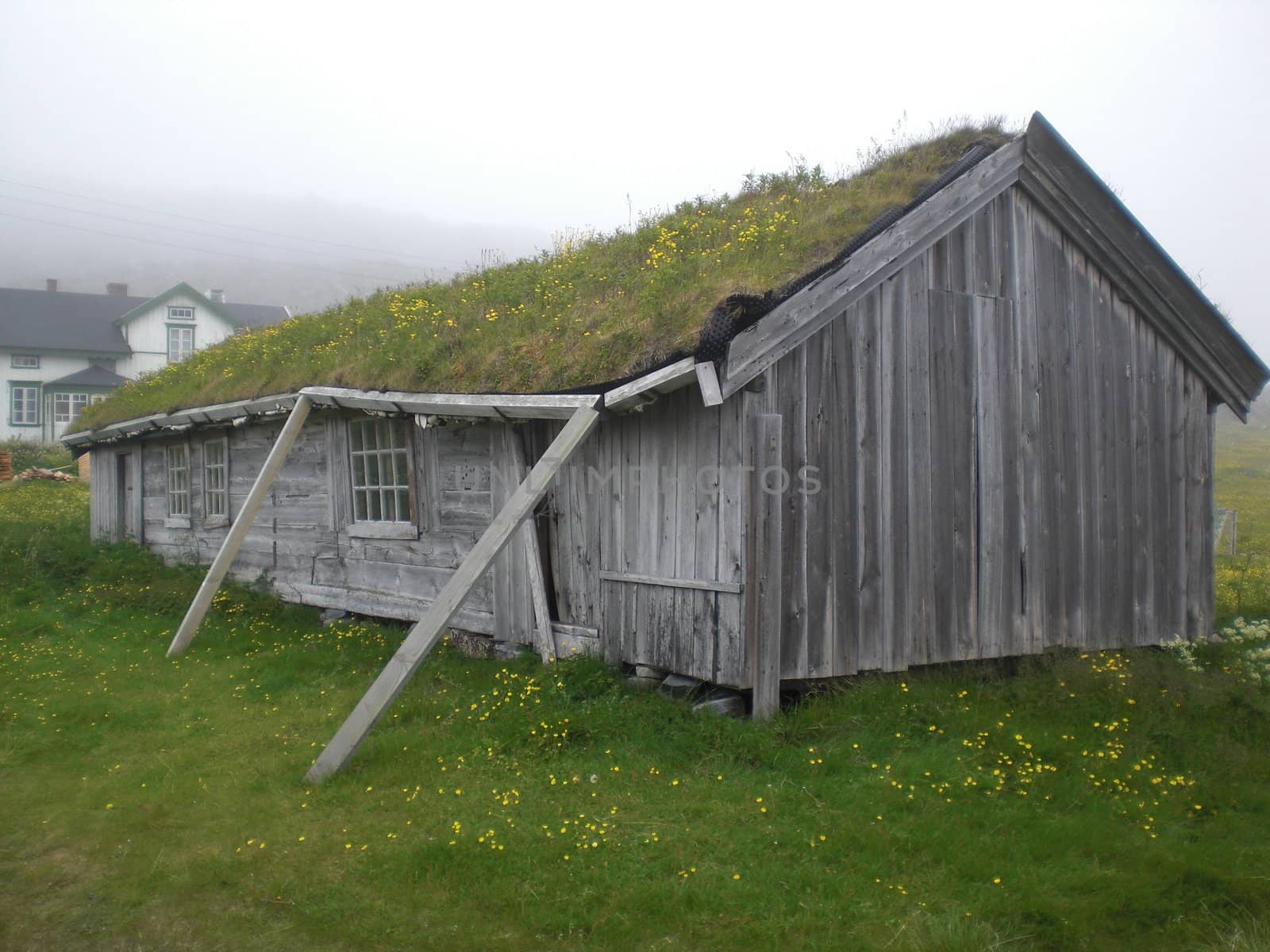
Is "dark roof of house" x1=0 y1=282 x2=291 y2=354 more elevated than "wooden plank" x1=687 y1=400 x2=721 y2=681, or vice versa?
"dark roof of house" x1=0 y1=282 x2=291 y2=354

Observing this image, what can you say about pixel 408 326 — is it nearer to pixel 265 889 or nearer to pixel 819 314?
pixel 819 314

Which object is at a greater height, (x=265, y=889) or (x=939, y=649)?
(x=939, y=649)

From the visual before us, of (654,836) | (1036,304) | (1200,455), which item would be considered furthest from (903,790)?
(1200,455)

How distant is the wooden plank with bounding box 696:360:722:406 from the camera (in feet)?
21.0

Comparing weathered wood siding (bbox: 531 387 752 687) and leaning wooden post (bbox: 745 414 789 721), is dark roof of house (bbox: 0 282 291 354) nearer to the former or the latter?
weathered wood siding (bbox: 531 387 752 687)

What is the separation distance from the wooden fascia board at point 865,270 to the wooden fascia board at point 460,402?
1.16m

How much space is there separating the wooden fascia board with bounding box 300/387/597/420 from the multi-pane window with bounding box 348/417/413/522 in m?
0.77

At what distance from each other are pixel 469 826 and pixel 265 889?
1044 millimetres

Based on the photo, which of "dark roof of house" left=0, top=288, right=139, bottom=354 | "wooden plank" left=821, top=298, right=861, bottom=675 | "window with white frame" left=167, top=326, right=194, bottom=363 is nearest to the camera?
"wooden plank" left=821, top=298, right=861, bottom=675

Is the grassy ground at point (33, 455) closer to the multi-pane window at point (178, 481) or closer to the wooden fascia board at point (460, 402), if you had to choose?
the multi-pane window at point (178, 481)

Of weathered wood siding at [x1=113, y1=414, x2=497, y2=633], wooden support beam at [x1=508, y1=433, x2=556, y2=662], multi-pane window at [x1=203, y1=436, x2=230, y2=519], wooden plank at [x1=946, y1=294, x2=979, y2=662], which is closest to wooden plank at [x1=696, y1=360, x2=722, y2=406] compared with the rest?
wooden plank at [x1=946, y1=294, x2=979, y2=662]

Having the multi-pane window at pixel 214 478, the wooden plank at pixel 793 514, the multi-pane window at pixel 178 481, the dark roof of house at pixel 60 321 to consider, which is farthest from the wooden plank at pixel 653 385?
the dark roof of house at pixel 60 321

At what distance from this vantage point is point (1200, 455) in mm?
9641

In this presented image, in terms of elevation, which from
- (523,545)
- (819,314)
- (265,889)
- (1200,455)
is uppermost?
(819,314)
